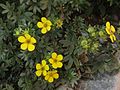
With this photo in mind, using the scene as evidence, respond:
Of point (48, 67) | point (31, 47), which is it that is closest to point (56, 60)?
point (48, 67)

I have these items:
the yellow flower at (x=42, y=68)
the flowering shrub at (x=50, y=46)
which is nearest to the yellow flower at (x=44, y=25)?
the flowering shrub at (x=50, y=46)

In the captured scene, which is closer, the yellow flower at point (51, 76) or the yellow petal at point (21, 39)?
the yellow petal at point (21, 39)

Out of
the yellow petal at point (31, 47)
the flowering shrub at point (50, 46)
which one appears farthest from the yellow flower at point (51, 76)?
the yellow petal at point (31, 47)

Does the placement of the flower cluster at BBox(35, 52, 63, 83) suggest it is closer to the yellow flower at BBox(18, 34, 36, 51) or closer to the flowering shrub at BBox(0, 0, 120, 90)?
the flowering shrub at BBox(0, 0, 120, 90)

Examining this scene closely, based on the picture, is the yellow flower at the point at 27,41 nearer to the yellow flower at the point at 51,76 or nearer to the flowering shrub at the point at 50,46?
the flowering shrub at the point at 50,46

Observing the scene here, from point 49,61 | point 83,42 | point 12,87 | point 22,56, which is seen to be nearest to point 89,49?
point 83,42

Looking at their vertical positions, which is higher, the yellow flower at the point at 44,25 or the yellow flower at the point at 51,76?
the yellow flower at the point at 44,25

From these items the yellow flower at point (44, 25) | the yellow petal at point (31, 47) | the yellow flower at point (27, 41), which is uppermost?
the yellow flower at point (44, 25)
